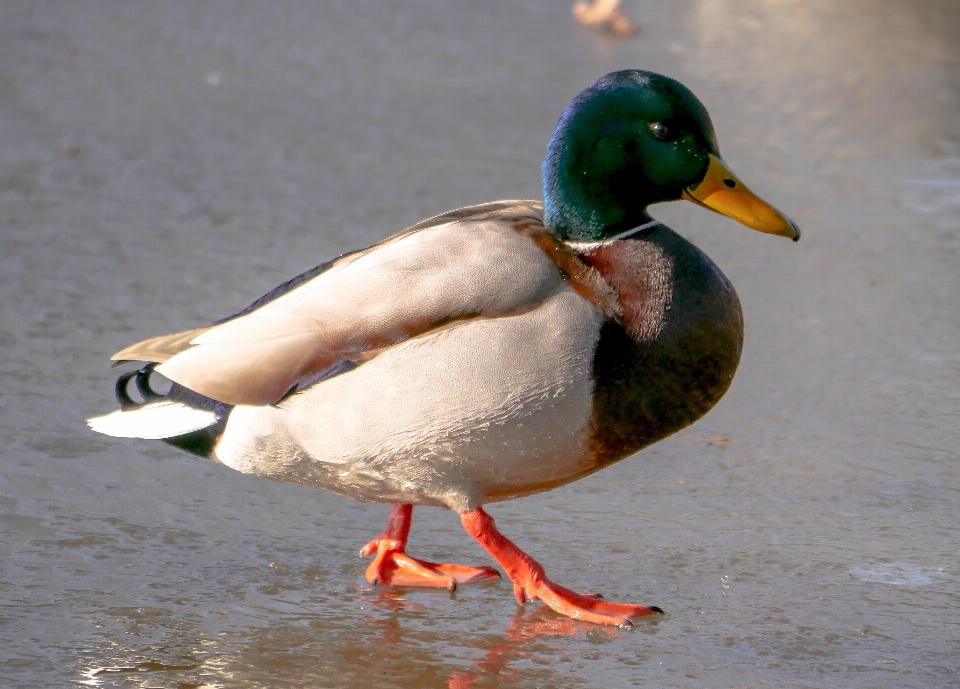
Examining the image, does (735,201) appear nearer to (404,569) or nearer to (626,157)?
(626,157)

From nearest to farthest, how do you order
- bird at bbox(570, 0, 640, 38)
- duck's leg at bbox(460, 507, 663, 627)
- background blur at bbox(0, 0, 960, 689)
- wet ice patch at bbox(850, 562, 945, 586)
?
background blur at bbox(0, 0, 960, 689)
duck's leg at bbox(460, 507, 663, 627)
wet ice patch at bbox(850, 562, 945, 586)
bird at bbox(570, 0, 640, 38)

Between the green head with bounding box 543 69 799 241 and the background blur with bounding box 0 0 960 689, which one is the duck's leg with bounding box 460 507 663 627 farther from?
the green head with bounding box 543 69 799 241

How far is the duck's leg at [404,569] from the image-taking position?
10.3 ft

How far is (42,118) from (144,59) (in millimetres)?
1087

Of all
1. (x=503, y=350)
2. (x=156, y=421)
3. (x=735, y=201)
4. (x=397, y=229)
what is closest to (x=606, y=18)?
(x=397, y=229)

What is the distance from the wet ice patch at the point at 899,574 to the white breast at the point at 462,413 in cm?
69

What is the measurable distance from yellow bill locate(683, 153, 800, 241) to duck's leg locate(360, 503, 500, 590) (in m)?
0.97

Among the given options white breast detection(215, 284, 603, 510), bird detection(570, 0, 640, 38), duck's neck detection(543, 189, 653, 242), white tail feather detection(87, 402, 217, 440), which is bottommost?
white tail feather detection(87, 402, 217, 440)

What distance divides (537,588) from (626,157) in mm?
957

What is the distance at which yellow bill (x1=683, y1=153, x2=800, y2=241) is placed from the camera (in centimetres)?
313

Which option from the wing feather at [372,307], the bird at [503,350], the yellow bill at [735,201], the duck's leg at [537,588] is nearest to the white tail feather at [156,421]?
the bird at [503,350]

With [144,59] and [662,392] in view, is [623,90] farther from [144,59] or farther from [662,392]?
[144,59]

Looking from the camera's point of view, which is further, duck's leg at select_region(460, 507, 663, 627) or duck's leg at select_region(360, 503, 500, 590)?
duck's leg at select_region(360, 503, 500, 590)

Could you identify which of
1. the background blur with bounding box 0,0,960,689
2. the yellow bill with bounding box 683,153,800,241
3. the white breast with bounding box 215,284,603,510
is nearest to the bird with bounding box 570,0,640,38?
the background blur with bounding box 0,0,960,689
